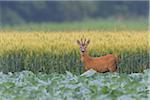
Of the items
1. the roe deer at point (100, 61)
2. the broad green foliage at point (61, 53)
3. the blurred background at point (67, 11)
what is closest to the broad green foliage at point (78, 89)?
the roe deer at point (100, 61)

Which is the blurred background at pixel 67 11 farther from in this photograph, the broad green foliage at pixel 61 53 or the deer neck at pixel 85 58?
the deer neck at pixel 85 58

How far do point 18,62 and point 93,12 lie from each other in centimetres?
1234

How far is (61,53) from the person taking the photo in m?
11.0

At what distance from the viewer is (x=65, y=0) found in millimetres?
24422

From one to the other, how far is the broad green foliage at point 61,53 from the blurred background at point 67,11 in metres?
9.92

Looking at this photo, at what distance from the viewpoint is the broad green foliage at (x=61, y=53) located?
36.0 feet

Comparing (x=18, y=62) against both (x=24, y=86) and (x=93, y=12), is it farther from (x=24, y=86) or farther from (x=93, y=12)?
(x=93, y=12)

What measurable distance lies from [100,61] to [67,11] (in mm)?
13837

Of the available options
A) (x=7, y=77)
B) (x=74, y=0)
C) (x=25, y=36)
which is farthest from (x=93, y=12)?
(x=7, y=77)

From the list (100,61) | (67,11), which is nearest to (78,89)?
(100,61)

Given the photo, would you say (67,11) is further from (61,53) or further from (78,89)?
(78,89)

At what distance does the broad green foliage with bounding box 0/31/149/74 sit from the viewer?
36.0 ft

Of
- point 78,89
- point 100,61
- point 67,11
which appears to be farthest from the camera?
point 67,11

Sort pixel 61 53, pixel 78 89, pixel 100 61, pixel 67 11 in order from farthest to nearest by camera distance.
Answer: pixel 67 11 < pixel 61 53 < pixel 100 61 < pixel 78 89
